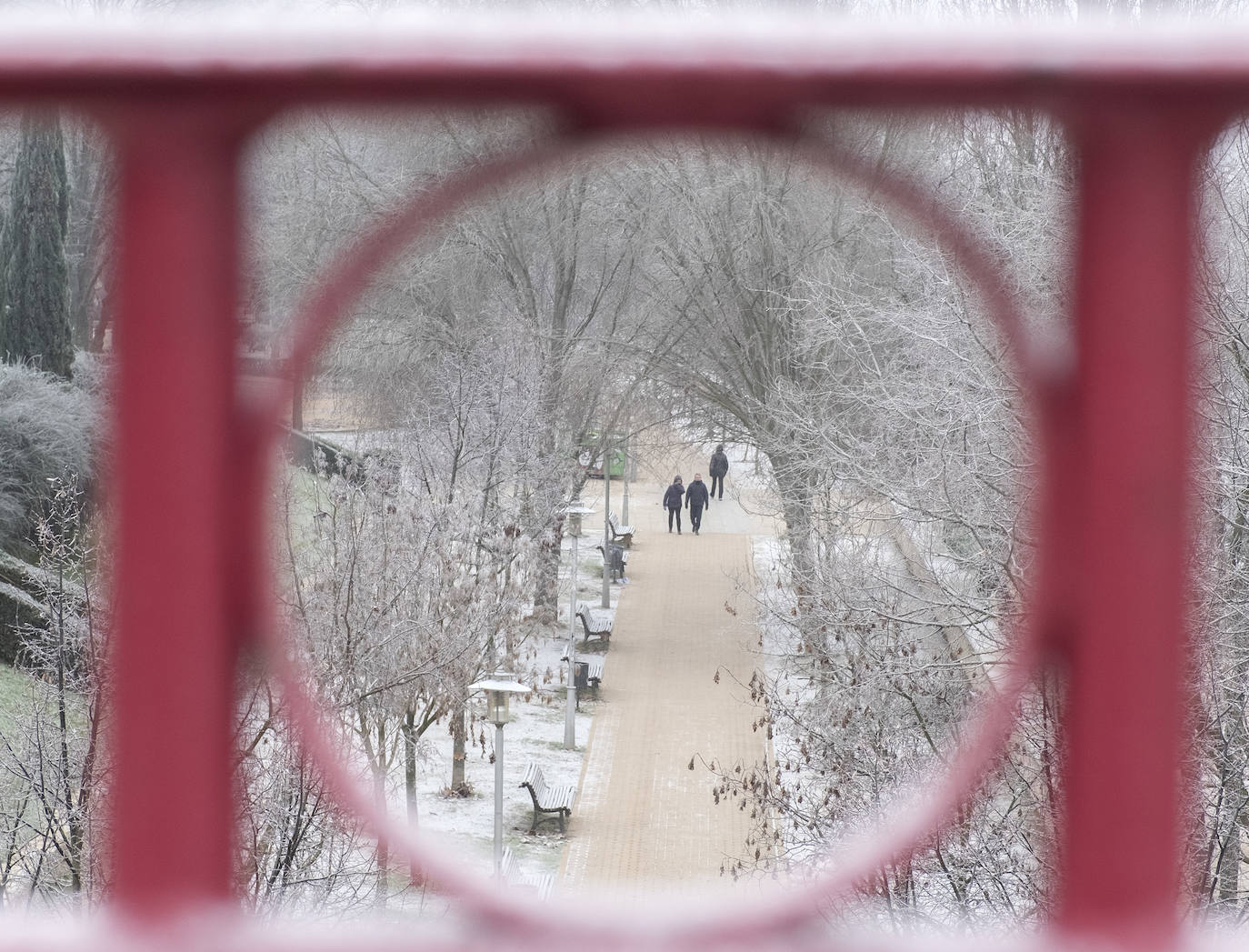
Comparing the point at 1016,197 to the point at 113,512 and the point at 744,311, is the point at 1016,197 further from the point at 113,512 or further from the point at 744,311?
the point at 113,512

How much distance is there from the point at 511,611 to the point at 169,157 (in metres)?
13.4

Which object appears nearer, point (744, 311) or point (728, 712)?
point (728, 712)

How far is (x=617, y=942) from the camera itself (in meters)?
0.89

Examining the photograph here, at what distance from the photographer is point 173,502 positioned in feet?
2.97

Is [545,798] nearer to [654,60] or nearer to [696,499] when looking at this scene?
[654,60]

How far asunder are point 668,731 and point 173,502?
16.9m

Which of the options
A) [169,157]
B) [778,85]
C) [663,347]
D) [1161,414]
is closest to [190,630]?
[169,157]

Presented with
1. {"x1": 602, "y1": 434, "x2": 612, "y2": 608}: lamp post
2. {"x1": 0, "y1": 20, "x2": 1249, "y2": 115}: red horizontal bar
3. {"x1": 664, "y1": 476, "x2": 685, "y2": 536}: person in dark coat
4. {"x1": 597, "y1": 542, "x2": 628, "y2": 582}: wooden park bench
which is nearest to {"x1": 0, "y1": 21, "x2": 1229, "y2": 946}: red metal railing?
{"x1": 0, "y1": 20, "x2": 1249, "y2": 115}: red horizontal bar

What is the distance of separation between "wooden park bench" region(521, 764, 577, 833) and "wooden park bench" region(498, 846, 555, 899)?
0.79 metres

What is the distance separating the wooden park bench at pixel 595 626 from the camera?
20.8 metres

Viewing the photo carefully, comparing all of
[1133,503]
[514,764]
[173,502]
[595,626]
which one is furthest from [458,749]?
[1133,503]

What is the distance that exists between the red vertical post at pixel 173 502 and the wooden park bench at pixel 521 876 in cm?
1027

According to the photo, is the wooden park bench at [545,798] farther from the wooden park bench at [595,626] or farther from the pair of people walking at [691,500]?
the pair of people walking at [691,500]

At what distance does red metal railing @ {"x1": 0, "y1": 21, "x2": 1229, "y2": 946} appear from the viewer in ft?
2.62
